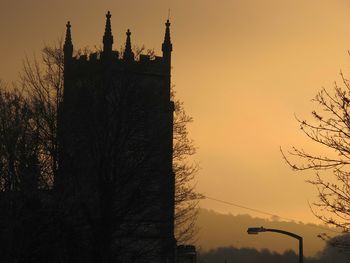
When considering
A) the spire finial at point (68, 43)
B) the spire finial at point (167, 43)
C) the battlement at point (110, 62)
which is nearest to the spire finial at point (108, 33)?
the spire finial at point (68, 43)

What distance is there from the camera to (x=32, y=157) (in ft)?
144

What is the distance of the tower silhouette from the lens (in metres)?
48.1

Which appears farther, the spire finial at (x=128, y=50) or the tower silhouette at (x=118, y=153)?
the spire finial at (x=128, y=50)

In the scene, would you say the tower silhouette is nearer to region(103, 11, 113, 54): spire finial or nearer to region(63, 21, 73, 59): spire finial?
region(63, 21, 73, 59): spire finial

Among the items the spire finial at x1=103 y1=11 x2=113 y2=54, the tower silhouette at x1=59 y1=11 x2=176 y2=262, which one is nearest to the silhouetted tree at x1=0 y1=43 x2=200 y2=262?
the tower silhouette at x1=59 y1=11 x2=176 y2=262

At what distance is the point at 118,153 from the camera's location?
50750 millimetres

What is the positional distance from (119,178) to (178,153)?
520 cm

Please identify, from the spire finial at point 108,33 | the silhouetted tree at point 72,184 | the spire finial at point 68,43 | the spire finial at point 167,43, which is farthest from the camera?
the spire finial at point 167,43

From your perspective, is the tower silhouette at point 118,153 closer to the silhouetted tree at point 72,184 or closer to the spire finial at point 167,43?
the silhouetted tree at point 72,184

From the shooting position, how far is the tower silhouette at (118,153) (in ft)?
158

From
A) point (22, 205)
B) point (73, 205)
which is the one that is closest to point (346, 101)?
point (22, 205)

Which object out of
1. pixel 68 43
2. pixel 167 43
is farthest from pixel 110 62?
pixel 167 43

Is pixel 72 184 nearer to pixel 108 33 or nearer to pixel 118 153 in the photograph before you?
pixel 118 153

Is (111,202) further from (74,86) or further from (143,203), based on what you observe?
(74,86)
